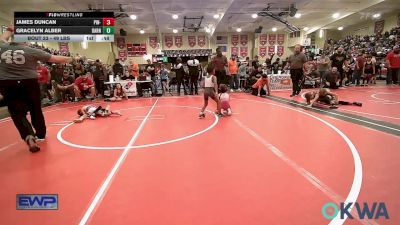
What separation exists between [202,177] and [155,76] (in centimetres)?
1045

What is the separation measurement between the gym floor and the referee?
470mm

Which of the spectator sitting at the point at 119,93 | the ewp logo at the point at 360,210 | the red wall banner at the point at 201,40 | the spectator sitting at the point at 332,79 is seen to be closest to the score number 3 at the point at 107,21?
the spectator sitting at the point at 119,93

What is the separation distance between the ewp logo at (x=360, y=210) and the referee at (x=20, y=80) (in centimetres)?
419

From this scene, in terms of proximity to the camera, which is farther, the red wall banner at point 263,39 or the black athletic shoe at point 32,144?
the red wall banner at point 263,39

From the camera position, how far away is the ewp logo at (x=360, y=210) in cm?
213

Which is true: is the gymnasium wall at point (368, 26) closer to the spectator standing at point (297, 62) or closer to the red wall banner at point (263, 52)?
the red wall banner at point (263, 52)

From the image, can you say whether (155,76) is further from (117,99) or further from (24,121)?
(24,121)

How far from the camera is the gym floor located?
2.28 meters

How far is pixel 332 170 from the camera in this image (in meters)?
3.00

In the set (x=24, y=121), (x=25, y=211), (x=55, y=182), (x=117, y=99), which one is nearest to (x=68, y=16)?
(x=117, y=99)

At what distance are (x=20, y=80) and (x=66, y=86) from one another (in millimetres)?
6967

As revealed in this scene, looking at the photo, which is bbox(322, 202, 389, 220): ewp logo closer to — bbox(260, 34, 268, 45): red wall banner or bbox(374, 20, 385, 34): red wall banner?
bbox(374, 20, 385, 34): red wall banner

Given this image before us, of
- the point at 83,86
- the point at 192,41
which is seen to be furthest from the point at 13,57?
the point at 192,41
